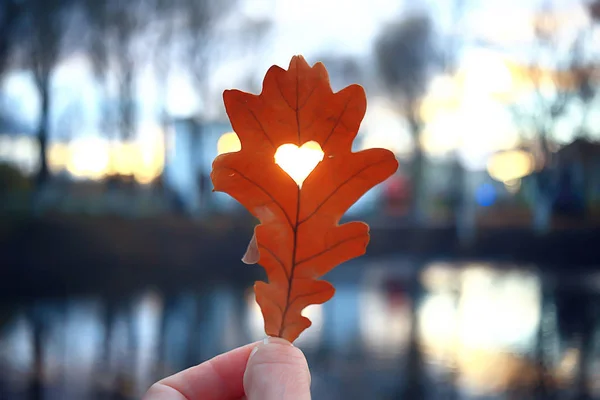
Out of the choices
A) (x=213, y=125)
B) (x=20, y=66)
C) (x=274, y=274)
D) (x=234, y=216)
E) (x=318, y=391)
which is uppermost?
(x=20, y=66)

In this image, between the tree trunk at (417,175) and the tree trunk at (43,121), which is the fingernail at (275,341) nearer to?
the tree trunk at (43,121)

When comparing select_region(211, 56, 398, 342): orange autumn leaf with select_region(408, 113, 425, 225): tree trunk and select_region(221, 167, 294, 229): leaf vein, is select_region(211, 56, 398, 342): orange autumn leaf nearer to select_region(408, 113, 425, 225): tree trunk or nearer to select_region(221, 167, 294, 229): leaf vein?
select_region(221, 167, 294, 229): leaf vein

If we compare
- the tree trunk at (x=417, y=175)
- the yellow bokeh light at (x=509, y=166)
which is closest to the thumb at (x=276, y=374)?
the tree trunk at (x=417, y=175)

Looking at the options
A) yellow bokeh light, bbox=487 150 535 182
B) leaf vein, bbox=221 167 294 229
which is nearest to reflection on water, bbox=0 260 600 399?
leaf vein, bbox=221 167 294 229

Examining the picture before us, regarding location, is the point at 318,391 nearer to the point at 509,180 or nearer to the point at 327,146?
the point at 327,146

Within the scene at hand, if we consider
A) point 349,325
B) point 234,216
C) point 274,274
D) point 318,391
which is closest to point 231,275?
point 234,216

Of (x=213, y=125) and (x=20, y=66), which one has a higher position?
(x=20, y=66)

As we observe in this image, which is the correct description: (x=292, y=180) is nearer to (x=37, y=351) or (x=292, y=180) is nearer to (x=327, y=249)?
(x=327, y=249)
